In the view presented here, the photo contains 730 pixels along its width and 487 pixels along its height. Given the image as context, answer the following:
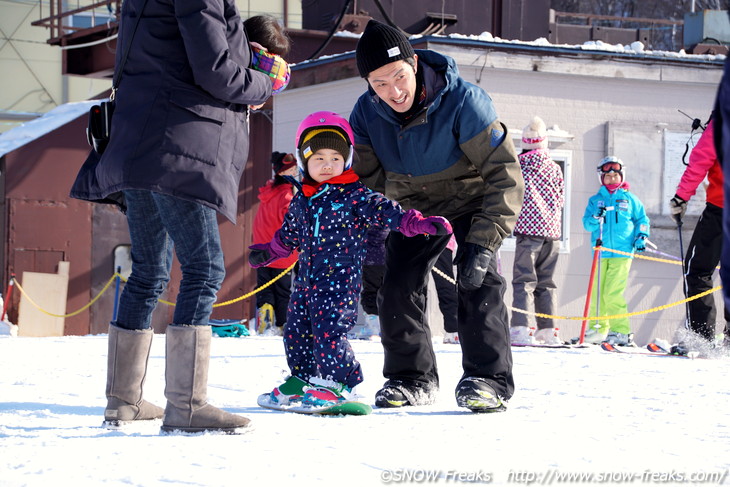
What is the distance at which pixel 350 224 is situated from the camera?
4480mm

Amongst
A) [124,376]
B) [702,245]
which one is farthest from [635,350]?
[124,376]

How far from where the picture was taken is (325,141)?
452cm

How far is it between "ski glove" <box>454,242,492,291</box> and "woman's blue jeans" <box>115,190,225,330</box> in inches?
44.7

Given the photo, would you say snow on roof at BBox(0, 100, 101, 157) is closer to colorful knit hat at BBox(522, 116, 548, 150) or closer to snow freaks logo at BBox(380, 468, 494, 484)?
colorful knit hat at BBox(522, 116, 548, 150)

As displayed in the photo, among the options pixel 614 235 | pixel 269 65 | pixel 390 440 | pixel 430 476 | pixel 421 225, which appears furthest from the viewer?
pixel 614 235

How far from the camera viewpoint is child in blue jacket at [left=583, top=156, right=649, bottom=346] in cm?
962

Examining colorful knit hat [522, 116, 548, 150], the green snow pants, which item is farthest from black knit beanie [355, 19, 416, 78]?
the green snow pants

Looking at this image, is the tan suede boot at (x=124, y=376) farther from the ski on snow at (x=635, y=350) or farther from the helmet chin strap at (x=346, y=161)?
the ski on snow at (x=635, y=350)

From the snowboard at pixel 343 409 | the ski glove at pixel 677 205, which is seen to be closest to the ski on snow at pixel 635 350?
the ski glove at pixel 677 205

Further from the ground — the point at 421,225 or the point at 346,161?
the point at 346,161

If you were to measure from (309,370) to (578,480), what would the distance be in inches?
78.5

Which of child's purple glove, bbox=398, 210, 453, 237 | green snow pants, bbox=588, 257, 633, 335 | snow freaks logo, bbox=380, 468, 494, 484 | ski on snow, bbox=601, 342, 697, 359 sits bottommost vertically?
ski on snow, bbox=601, 342, 697, 359

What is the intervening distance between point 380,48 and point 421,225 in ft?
2.57

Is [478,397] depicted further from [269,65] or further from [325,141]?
[269,65]
